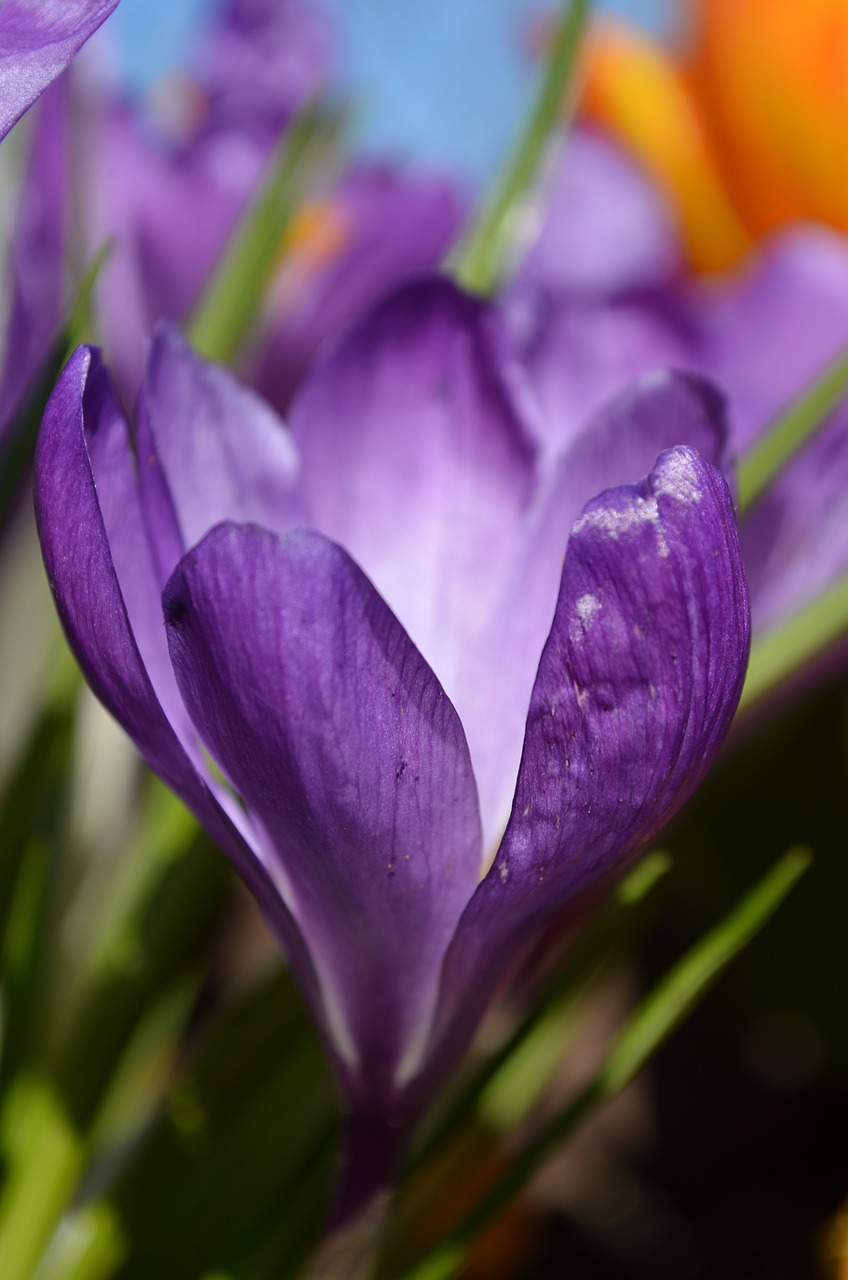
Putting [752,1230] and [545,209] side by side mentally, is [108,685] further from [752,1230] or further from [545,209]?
[752,1230]

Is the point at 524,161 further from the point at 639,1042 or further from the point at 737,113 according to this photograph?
the point at 737,113

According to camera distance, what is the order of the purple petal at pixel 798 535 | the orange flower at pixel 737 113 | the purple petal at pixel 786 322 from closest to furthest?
the purple petal at pixel 798 535
the purple petal at pixel 786 322
the orange flower at pixel 737 113

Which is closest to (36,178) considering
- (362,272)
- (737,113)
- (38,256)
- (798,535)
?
(38,256)

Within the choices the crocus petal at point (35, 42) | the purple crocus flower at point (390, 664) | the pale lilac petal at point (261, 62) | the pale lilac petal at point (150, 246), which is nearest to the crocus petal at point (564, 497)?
the purple crocus flower at point (390, 664)

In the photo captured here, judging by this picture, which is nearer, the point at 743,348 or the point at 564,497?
the point at 564,497

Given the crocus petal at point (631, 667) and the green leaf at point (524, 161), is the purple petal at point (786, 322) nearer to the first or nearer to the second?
the green leaf at point (524, 161)

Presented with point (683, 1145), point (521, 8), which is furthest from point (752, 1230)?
point (521, 8)
